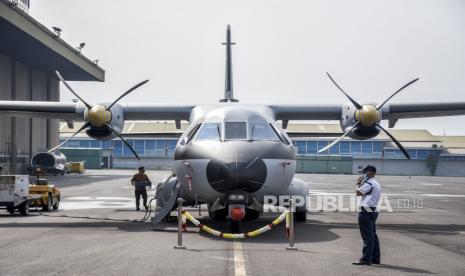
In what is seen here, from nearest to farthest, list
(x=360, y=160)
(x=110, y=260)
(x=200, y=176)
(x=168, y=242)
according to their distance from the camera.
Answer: (x=110, y=260) < (x=168, y=242) < (x=200, y=176) < (x=360, y=160)

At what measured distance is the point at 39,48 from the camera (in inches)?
2093

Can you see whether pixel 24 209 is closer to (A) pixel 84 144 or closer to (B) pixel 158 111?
(B) pixel 158 111

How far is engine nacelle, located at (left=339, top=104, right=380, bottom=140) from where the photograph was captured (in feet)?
60.7

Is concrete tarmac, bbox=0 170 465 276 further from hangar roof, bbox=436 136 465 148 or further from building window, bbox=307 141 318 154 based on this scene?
hangar roof, bbox=436 136 465 148

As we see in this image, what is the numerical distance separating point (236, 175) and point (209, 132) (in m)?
2.23

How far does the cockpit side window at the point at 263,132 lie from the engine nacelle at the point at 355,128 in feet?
16.0

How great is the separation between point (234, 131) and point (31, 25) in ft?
129

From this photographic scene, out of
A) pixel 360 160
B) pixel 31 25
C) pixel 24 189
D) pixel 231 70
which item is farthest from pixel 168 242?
pixel 360 160

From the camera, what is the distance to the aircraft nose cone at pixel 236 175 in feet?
41.3

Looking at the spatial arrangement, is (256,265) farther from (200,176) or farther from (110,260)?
(200,176)

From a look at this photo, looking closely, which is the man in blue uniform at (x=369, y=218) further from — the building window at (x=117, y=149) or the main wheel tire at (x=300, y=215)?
the building window at (x=117, y=149)

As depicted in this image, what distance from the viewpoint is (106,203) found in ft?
84.9

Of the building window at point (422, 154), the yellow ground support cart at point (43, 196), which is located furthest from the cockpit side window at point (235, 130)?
the building window at point (422, 154)

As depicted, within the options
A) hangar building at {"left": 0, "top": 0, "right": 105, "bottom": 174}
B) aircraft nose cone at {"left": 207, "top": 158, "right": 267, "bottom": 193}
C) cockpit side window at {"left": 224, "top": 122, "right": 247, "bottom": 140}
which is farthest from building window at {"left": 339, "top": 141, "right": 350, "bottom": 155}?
aircraft nose cone at {"left": 207, "top": 158, "right": 267, "bottom": 193}
